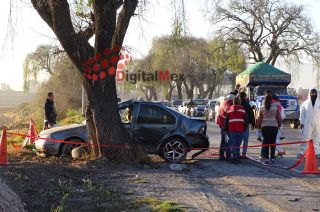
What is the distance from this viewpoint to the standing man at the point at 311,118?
1346 centimetres

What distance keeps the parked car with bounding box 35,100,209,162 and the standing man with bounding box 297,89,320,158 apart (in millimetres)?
2724

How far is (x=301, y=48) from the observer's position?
4672 centimetres

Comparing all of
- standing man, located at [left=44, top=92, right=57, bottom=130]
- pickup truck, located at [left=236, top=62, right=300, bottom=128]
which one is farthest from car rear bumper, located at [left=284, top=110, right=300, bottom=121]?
Answer: standing man, located at [left=44, top=92, right=57, bottom=130]

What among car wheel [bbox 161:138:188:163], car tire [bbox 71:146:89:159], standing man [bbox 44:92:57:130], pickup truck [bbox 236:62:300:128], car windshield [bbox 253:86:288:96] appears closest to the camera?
car tire [bbox 71:146:89:159]

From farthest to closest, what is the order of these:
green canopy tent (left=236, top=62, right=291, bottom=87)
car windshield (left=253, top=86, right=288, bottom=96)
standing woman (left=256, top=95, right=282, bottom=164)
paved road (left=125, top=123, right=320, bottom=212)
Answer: green canopy tent (left=236, top=62, right=291, bottom=87), car windshield (left=253, top=86, right=288, bottom=96), standing woman (left=256, top=95, right=282, bottom=164), paved road (left=125, top=123, right=320, bottom=212)

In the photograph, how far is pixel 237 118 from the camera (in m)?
12.8

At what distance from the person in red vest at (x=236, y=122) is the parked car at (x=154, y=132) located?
774mm

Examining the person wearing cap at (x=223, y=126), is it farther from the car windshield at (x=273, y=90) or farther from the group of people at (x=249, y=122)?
the car windshield at (x=273, y=90)

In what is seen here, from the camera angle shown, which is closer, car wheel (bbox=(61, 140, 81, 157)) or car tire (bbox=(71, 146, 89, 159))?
car tire (bbox=(71, 146, 89, 159))

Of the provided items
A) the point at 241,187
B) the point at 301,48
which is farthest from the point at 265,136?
the point at 301,48

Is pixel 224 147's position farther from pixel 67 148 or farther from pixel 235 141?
pixel 67 148

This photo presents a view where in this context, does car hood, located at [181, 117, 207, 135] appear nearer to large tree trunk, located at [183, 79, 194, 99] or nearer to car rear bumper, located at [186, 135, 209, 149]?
car rear bumper, located at [186, 135, 209, 149]

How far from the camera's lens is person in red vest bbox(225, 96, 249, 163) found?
1277cm

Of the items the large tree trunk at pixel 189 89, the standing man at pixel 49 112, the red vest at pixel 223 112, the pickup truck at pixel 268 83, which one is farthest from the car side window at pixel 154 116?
the large tree trunk at pixel 189 89
